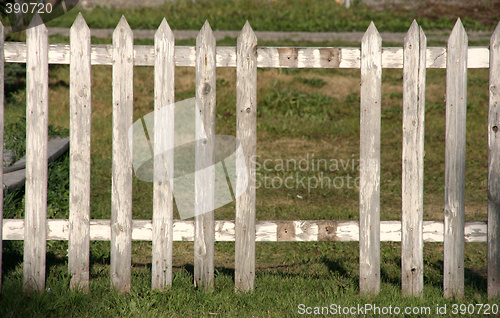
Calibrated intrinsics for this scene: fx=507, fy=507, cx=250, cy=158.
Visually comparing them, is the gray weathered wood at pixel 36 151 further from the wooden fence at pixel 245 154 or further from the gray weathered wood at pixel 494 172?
the gray weathered wood at pixel 494 172

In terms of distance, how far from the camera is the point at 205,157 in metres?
3.37

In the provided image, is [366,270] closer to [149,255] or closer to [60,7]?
A: [149,255]

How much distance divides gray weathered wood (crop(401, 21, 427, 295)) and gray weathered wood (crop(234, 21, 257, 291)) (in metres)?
1.00

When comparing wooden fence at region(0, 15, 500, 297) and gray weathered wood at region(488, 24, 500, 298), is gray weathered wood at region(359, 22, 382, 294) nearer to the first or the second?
wooden fence at region(0, 15, 500, 297)

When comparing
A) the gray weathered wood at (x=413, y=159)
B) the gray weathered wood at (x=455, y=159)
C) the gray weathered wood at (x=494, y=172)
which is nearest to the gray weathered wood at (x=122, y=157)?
the gray weathered wood at (x=413, y=159)

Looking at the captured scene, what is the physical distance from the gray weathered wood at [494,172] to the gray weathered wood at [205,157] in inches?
73.5

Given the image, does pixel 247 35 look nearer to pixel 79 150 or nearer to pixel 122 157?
pixel 122 157

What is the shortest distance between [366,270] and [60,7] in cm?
1962

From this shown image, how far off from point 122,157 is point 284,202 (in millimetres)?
3243

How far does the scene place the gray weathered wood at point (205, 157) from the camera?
3.28m

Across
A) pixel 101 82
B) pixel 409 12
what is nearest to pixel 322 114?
pixel 101 82

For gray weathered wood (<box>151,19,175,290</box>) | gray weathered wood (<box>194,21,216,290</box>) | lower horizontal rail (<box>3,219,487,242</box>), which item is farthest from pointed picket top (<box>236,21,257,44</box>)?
lower horizontal rail (<box>3,219,487,242</box>)

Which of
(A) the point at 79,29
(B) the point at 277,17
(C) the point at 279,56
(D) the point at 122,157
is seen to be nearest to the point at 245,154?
(C) the point at 279,56

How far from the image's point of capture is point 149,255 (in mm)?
4668
